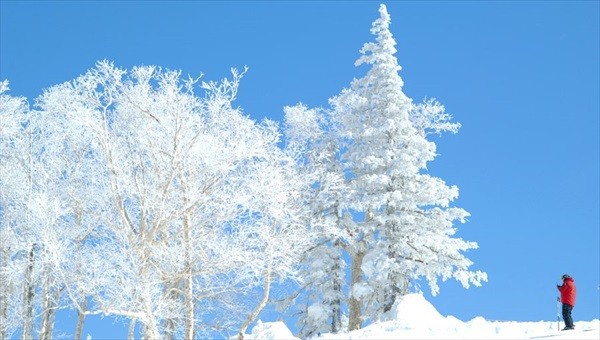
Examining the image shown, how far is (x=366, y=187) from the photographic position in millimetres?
34188

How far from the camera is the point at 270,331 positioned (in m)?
26.2

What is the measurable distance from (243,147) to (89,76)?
21.0 feet

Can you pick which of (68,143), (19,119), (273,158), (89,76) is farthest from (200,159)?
(19,119)

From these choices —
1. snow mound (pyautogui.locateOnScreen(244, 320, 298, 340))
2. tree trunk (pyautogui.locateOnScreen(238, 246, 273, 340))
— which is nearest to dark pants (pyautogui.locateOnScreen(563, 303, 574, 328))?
snow mound (pyautogui.locateOnScreen(244, 320, 298, 340))

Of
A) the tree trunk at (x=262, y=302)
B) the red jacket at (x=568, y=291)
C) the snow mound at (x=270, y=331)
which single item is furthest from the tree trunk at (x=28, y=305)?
the red jacket at (x=568, y=291)

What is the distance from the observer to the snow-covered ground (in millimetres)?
21672

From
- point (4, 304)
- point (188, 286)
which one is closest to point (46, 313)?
point (4, 304)

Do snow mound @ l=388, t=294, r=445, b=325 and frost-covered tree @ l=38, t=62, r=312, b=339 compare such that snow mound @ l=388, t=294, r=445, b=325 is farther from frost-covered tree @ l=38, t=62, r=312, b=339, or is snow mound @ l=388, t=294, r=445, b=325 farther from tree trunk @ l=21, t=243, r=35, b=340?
tree trunk @ l=21, t=243, r=35, b=340

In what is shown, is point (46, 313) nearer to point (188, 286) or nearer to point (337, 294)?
point (188, 286)

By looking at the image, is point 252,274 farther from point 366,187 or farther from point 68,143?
point 68,143

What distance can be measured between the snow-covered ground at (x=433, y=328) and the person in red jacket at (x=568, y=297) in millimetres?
397

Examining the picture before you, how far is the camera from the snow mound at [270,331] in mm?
25688

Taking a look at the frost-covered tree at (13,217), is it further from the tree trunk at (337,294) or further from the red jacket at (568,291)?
the red jacket at (568,291)

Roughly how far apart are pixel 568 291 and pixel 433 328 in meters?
4.50
